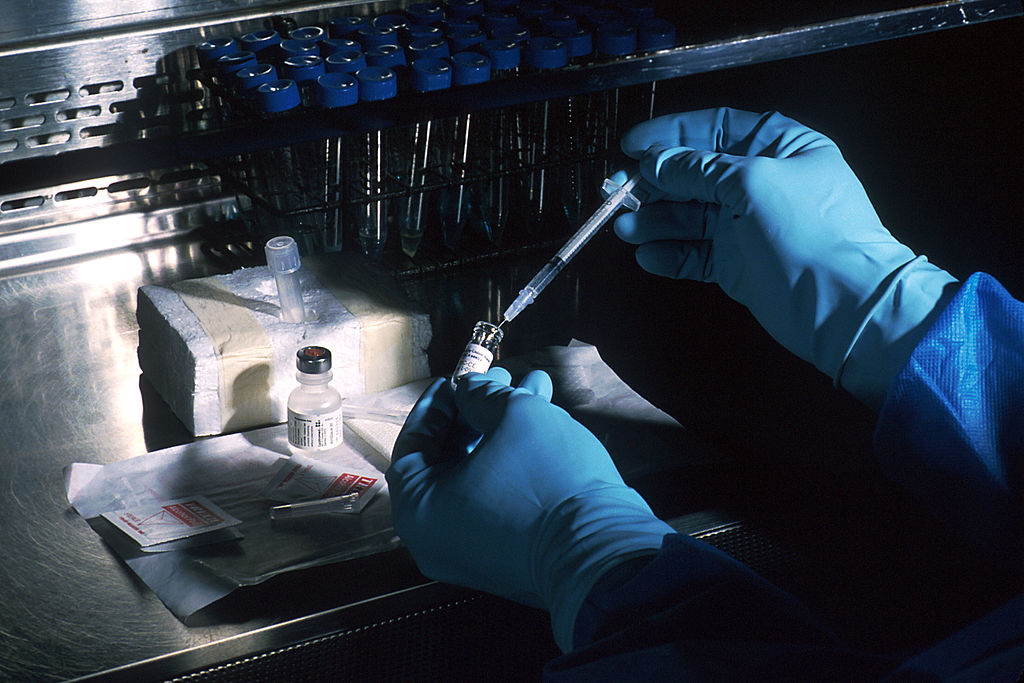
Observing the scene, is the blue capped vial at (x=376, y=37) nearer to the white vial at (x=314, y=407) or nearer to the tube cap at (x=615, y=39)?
the tube cap at (x=615, y=39)

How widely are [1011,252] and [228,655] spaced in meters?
1.33

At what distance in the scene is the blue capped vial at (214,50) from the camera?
4.37 ft

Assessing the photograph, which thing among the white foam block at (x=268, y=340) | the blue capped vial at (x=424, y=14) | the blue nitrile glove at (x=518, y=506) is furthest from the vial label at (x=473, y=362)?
the blue capped vial at (x=424, y=14)

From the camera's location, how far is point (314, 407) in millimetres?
1252

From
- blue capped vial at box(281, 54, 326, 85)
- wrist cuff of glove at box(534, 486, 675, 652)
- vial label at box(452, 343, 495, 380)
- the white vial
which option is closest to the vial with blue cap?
blue capped vial at box(281, 54, 326, 85)

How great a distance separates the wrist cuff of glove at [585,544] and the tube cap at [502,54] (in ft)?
2.08

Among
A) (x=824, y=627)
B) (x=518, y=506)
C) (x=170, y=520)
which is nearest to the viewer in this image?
(x=824, y=627)

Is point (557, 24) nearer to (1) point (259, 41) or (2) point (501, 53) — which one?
(2) point (501, 53)

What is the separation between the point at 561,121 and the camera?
1594 millimetres

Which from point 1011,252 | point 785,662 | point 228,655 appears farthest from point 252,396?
point 1011,252

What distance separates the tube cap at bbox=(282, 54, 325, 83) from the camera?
1263 mm

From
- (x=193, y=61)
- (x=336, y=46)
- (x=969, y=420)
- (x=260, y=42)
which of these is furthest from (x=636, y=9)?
(x=969, y=420)

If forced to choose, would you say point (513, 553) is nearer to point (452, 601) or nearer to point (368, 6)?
point (452, 601)

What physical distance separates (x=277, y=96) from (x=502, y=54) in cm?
31
